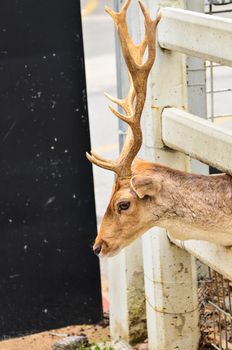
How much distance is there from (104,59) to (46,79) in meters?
9.17

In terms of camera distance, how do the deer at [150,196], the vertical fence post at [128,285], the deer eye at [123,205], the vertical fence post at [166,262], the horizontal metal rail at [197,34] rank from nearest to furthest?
the horizontal metal rail at [197,34] → the deer at [150,196] → the deer eye at [123,205] → the vertical fence post at [166,262] → the vertical fence post at [128,285]

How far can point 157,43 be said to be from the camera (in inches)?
211

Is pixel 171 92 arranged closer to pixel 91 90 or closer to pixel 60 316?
pixel 60 316

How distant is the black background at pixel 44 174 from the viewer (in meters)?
6.52

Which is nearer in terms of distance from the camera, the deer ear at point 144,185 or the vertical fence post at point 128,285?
the deer ear at point 144,185

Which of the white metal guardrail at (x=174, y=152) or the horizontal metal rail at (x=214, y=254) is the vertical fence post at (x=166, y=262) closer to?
the white metal guardrail at (x=174, y=152)

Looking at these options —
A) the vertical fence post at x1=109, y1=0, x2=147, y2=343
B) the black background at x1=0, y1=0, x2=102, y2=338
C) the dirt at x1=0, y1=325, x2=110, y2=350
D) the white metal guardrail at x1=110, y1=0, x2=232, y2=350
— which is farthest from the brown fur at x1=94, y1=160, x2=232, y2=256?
the dirt at x1=0, y1=325, x2=110, y2=350

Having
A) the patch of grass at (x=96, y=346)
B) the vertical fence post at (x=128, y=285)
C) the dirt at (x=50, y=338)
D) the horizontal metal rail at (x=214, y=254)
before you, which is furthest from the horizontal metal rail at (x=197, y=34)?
the dirt at (x=50, y=338)

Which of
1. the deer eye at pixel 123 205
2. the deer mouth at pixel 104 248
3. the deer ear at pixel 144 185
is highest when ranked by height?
the deer ear at pixel 144 185

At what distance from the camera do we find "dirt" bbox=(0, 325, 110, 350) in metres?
6.76

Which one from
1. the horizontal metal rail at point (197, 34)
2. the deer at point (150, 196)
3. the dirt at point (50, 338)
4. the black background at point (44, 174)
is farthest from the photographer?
the dirt at point (50, 338)

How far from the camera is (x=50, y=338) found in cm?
686

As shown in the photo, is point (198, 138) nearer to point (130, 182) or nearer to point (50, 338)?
point (130, 182)

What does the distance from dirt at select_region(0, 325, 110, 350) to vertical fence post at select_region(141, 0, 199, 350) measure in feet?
2.95
